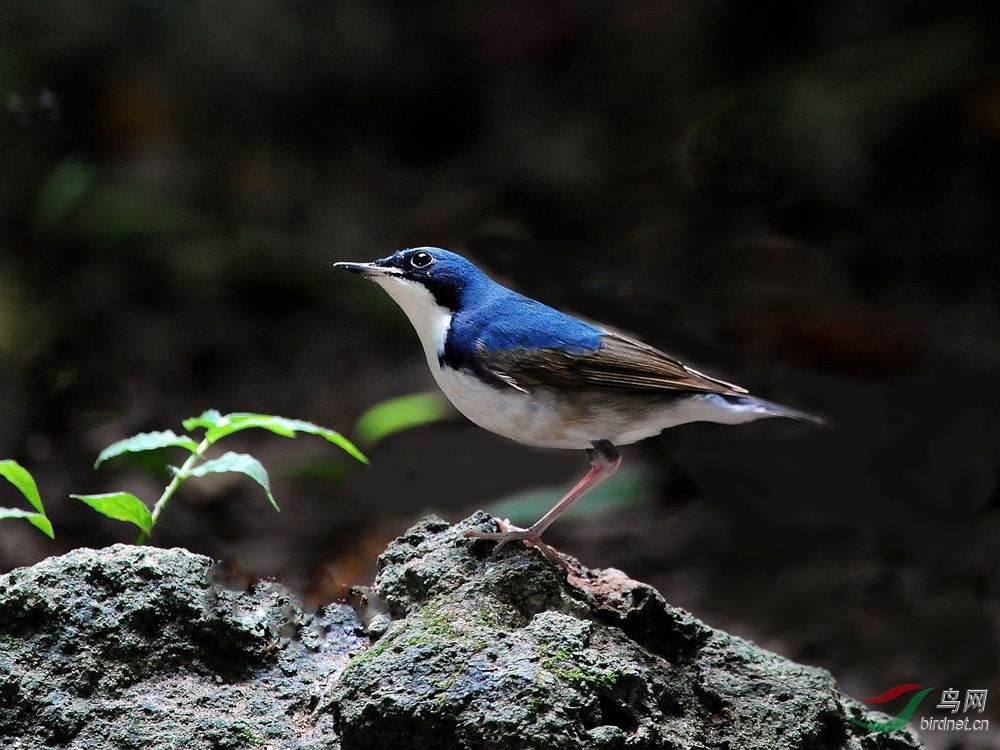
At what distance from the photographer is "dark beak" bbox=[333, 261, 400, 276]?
10.6 feet

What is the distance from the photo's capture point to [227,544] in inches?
215

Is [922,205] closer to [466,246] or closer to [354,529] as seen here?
[466,246]

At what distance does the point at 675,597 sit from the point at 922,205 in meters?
3.90

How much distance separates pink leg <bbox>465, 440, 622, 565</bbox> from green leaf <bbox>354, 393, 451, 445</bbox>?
2.27 metres

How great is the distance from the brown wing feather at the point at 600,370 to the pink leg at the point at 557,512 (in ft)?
0.68

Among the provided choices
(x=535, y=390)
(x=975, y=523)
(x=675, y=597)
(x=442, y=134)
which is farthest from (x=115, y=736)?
(x=442, y=134)

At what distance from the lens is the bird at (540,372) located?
3225 mm

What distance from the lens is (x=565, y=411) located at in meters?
3.25

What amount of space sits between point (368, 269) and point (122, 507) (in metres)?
0.93

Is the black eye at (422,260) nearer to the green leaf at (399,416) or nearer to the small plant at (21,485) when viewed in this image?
the small plant at (21,485)

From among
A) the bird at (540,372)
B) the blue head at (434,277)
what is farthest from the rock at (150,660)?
the blue head at (434,277)

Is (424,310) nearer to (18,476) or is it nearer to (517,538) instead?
→ (517,538)

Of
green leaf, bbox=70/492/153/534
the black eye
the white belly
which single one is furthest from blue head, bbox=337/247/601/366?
green leaf, bbox=70/492/153/534

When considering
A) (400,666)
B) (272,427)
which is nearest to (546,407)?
(272,427)
